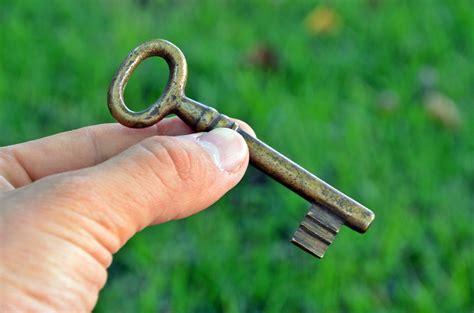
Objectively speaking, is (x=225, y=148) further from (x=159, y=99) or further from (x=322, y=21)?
(x=322, y=21)

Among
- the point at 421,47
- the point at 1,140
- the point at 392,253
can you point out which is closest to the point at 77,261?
the point at 392,253

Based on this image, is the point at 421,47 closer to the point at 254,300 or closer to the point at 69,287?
the point at 254,300

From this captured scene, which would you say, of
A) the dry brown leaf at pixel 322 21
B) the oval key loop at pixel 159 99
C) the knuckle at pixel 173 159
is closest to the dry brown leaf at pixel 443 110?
the dry brown leaf at pixel 322 21

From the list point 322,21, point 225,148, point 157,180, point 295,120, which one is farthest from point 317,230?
point 322,21

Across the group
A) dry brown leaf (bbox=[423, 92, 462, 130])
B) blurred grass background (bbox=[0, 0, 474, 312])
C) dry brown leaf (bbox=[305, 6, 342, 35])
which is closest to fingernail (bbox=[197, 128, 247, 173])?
blurred grass background (bbox=[0, 0, 474, 312])

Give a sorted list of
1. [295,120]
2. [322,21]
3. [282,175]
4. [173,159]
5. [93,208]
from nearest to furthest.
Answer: [93,208] → [173,159] → [282,175] → [295,120] → [322,21]

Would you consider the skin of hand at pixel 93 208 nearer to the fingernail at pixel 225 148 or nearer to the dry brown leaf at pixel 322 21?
the fingernail at pixel 225 148
